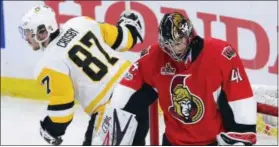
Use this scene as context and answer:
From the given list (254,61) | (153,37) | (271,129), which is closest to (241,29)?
(254,61)

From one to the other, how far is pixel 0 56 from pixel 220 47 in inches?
108

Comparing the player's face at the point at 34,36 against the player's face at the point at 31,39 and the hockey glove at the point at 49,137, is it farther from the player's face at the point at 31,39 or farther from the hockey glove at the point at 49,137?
the hockey glove at the point at 49,137

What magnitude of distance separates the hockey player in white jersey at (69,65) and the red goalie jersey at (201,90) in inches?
21.0

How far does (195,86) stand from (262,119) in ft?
2.73

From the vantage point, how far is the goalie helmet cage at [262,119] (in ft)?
8.60

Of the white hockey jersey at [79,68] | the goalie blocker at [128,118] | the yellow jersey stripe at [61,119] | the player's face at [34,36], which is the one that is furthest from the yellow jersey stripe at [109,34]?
the goalie blocker at [128,118]

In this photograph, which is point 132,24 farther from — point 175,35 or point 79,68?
point 175,35

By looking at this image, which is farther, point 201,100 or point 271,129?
point 271,129

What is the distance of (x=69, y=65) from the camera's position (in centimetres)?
266

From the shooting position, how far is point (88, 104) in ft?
9.09

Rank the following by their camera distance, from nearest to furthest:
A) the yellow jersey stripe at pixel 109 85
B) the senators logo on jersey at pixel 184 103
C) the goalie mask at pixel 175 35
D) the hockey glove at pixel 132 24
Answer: the goalie mask at pixel 175 35 < the senators logo on jersey at pixel 184 103 < the yellow jersey stripe at pixel 109 85 < the hockey glove at pixel 132 24

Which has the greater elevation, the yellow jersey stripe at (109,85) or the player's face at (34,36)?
the player's face at (34,36)

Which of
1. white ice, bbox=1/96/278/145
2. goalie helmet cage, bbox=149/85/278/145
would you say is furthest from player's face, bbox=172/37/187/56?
white ice, bbox=1/96/278/145

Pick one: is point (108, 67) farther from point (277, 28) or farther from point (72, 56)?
point (277, 28)
